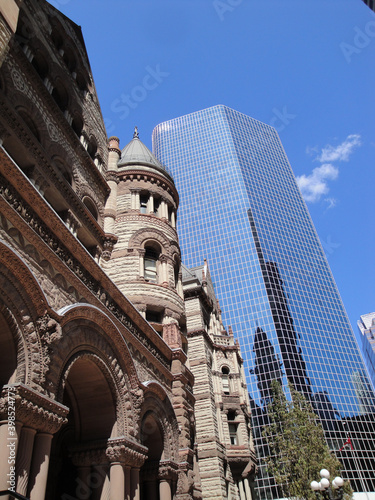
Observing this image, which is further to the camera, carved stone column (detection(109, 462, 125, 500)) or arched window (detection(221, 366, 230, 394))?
arched window (detection(221, 366, 230, 394))

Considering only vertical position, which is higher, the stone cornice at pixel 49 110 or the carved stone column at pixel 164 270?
the stone cornice at pixel 49 110

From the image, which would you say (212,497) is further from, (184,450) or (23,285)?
(23,285)

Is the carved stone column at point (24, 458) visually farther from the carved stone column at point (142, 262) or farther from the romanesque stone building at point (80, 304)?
the carved stone column at point (142, 262)

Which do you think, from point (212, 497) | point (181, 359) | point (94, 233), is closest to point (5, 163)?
point (94, 233)

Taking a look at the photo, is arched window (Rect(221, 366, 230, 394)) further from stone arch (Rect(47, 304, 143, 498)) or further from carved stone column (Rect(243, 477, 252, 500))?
stone arch (Rect(47, 304, 143, 498))

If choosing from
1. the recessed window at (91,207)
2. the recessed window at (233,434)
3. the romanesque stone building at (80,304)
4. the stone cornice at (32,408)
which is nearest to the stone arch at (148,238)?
the romanesque stone building at (80,304)

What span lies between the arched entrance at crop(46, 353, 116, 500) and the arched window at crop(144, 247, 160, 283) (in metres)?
10.1

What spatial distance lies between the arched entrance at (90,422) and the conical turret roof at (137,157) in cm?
1725

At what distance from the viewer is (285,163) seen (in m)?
128

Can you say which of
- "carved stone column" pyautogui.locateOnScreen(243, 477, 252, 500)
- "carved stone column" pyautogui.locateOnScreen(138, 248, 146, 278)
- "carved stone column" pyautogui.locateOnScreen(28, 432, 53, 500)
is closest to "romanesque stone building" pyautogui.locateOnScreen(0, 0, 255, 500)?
"carved stone column" pyautogui.locateOnScreen(28, 432, 53, 500)

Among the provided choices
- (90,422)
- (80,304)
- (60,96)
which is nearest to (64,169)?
(60,96)

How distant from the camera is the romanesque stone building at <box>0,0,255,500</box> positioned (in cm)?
809

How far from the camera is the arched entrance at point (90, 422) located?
11.1 metres

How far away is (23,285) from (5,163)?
8.67ft
